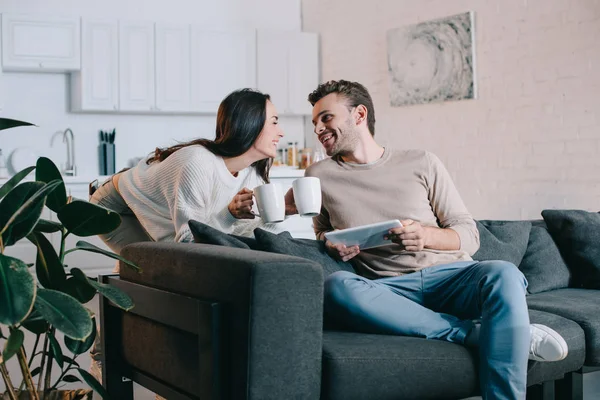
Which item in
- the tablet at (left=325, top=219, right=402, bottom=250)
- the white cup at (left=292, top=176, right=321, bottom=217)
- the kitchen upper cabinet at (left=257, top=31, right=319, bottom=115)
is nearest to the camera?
the tablet at (left=325, top=219, right=402, bottom=250)

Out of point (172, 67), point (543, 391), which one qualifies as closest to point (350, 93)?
point (543, 391)

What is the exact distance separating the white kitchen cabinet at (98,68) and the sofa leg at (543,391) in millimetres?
4639

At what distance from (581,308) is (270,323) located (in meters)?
1.36

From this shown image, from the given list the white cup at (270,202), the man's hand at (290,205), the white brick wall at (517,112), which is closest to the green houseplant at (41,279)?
the white cup at (270,202)

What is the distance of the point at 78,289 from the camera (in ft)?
6.29

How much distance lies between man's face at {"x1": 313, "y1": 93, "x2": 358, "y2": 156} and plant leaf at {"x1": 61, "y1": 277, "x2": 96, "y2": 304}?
1.21 m

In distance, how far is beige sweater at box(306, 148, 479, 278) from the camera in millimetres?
2695

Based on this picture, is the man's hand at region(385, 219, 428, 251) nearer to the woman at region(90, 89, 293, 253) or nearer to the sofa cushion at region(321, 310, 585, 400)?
the sofa cushion at region(321, 310, 585, 400)

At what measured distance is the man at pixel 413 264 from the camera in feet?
7.20

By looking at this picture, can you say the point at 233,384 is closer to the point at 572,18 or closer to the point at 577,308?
the point at 577,308

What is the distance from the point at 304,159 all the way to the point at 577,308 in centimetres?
445

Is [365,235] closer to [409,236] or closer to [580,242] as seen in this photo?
[409,236]

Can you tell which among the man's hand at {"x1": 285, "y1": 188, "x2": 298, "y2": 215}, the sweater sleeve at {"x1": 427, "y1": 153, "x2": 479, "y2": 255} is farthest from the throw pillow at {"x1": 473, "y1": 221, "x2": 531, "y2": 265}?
the man's hand at {"x1": 285, "y1": 188, "x2": 298, "y2": 215}

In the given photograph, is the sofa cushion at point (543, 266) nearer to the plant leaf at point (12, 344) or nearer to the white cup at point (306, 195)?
the white cup at point (306, 195)
